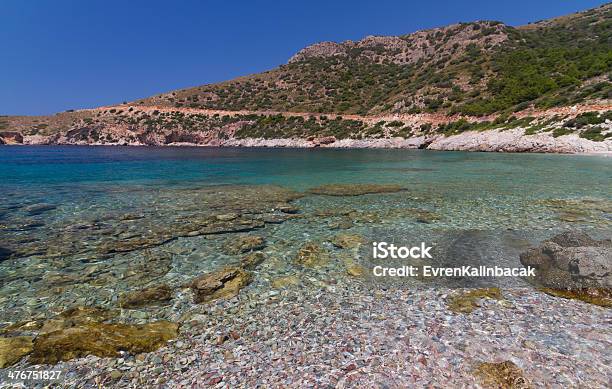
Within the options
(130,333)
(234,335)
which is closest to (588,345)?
(234,335)

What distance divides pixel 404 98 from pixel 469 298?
75.3 meters

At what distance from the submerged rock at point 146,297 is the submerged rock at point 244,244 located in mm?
2464

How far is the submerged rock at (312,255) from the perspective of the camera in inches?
321

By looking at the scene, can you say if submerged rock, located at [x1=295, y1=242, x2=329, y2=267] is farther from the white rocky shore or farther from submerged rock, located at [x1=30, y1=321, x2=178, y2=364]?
the white rocky shore

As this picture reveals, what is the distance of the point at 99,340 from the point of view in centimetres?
505

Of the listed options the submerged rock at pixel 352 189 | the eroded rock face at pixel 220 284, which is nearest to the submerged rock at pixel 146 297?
the eroded rock face at pixel 220 284

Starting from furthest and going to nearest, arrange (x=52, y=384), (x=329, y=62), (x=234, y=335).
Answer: (x=329, y=62) → (x=234, y=335) → (x=52, y=384)

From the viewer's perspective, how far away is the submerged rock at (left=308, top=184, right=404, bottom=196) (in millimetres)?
18000

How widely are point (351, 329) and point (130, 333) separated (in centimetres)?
351

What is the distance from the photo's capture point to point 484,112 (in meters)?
55.7

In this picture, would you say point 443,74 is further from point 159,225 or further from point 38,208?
point 38,208

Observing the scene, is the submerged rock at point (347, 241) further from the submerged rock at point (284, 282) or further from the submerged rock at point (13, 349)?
the submerged rock at point (13, 349)

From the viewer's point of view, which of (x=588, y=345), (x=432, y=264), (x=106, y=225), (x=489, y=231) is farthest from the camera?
(x=106, y=225)

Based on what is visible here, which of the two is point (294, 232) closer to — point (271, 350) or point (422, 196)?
point (271, 350)
